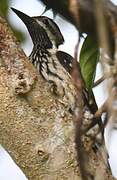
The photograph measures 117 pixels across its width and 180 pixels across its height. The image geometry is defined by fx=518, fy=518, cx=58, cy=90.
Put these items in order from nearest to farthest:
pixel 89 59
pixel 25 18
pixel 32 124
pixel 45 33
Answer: pixel 32 124, pixel 89 59, pixel 25 18, pixel 45 33

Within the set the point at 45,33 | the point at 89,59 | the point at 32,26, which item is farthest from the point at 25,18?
the point at 89,59

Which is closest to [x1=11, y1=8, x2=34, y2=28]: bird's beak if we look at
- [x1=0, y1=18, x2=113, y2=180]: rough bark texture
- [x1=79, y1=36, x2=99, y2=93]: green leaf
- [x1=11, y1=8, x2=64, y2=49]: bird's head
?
[x1=11, y1=8, x2=64, y2=49]: bird's head

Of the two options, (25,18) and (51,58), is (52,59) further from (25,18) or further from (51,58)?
(25,18)

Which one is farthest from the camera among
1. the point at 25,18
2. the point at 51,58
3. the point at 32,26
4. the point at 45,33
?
the point at 45,33

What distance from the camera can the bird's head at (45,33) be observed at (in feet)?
12.3

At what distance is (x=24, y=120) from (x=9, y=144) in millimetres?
97

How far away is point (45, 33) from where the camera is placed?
3895 mm

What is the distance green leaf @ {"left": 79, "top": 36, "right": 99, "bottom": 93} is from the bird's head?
173cm

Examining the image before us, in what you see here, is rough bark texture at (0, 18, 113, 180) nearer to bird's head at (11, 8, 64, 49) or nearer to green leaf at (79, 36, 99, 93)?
green leaf at (79, 36, 99, 93)

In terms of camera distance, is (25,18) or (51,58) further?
(51,58)

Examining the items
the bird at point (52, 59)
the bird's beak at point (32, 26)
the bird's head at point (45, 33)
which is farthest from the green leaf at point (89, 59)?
the bird's head at point (45, 33)

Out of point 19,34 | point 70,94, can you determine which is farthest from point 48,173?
point 70,94

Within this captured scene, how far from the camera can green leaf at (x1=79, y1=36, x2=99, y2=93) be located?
1.92 m

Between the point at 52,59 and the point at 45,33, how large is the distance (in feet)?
1.58
